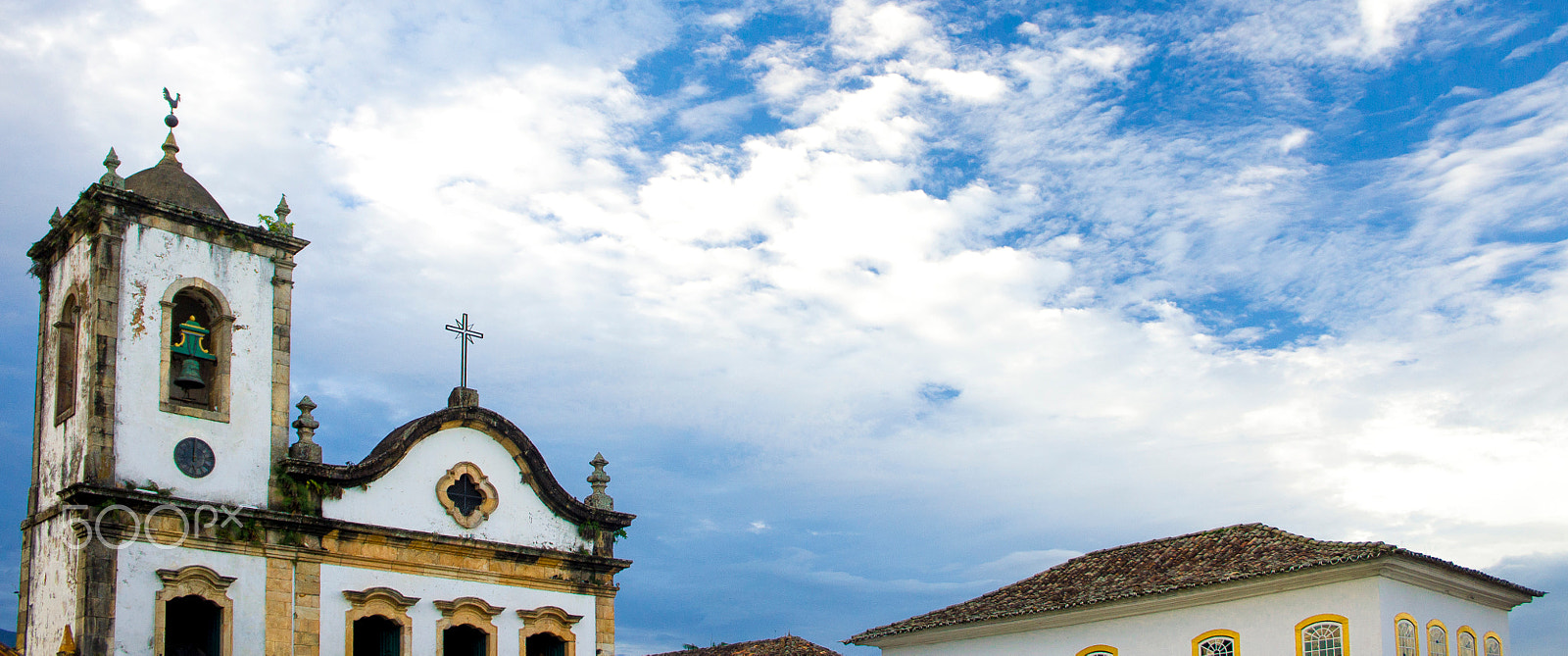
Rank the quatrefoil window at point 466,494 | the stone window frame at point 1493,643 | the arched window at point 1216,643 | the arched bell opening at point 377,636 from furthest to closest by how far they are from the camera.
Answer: the stone window frame at point 1493,643, the arched window at point 1216,643, the quatrefoil window at point 466,494, the arched bell opening at point 377,636

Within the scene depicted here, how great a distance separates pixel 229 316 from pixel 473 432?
4.15 meters

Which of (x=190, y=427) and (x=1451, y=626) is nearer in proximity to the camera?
(x=190, y=427)

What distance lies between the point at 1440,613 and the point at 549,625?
14.9 metres

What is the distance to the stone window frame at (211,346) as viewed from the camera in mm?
18422

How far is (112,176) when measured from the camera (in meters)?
18.5

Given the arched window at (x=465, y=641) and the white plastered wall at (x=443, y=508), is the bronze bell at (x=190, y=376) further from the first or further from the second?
the arched window at (x=465, y=641)

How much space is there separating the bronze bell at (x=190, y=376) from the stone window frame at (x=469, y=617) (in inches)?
188

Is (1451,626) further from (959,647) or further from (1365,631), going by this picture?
(959,647)

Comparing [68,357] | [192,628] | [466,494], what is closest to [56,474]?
[68,357]

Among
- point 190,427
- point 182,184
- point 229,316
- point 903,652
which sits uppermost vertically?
point 182,184

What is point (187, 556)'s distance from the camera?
704 inches

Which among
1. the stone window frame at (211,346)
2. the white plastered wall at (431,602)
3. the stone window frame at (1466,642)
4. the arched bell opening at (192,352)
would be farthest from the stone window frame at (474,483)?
the stone window frame at (1466,642)

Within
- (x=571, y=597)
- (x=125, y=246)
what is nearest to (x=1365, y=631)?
(x=571, y=597)

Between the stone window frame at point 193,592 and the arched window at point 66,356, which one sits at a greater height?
the arched window at point 66,356
